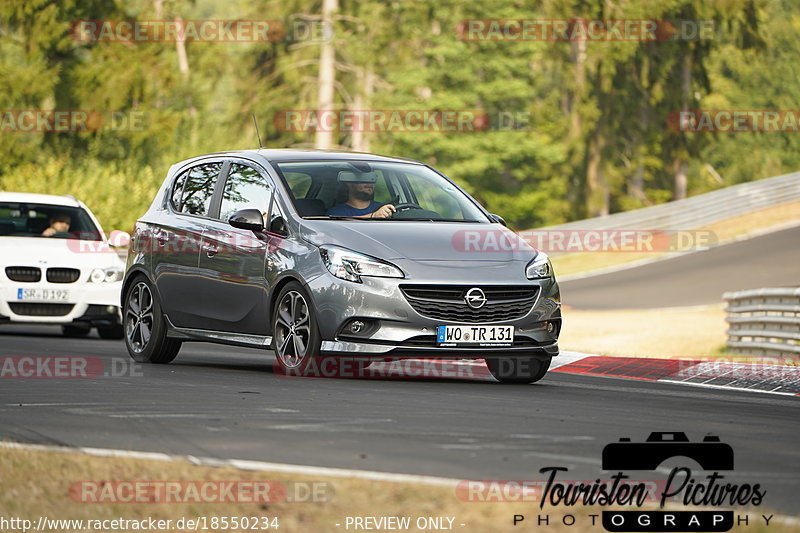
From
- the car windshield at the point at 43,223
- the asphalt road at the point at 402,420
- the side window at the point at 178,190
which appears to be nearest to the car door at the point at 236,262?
the asphalt road at the point at 402,420

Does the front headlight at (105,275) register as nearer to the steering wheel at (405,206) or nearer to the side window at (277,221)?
the side window at (277,221)

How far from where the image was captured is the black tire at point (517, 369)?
12375 mm

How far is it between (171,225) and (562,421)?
19.2 feet

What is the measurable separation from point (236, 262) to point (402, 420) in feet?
13.5

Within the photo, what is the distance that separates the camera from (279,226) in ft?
40.2

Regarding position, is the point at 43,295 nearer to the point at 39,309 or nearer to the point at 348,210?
the point at 39,309

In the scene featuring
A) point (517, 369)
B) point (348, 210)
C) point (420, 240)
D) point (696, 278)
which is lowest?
point (696, 278)

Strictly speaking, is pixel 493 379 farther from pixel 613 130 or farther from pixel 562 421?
pixel 613 130

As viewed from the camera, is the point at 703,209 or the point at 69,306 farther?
the point at 703,209

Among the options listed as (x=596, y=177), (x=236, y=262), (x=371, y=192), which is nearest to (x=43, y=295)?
(x=236, y=262)

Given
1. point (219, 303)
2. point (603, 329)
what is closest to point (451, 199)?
point (219, 303)

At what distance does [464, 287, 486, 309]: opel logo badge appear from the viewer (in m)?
11.5

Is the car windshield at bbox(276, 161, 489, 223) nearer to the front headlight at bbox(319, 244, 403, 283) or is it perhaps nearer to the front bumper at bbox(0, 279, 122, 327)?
the front headlight at bbox(319, 244, 403, 283)

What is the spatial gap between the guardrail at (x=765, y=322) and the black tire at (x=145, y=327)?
8761 millimetres
